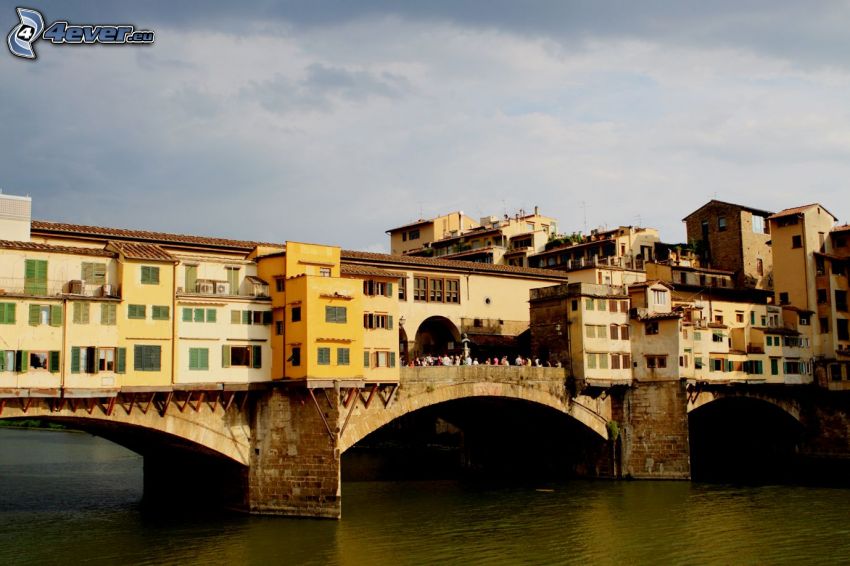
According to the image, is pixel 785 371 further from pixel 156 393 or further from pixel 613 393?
pixel 156 393

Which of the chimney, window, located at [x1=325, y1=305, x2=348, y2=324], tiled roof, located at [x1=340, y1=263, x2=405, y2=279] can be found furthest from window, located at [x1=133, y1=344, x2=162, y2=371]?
tiled roof, located at [x1=340, y1=263, x2=405, y2=279]

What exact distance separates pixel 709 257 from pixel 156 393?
7068cm

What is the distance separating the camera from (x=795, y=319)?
7888 cm

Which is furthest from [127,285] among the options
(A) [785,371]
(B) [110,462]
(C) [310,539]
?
(A) [785,371]

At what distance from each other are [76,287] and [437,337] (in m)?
33.5

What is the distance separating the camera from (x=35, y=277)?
4134cm

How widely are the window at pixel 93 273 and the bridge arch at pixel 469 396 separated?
15311 millimetres

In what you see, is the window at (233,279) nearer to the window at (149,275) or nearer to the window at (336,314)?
the window at (149,275)

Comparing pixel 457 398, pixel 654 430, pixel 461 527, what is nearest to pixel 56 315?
pixel 461 527

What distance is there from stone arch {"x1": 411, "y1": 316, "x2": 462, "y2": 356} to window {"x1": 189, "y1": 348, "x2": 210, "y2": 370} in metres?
24.1

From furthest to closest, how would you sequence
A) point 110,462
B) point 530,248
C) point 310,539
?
1. point 530,248
2. point 110,462
3. point 310,539

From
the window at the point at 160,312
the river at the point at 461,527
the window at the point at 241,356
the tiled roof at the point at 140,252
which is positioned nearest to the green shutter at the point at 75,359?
the window at the point at 160,312

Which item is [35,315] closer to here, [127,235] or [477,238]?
[127,235]

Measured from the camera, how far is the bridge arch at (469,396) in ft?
166
